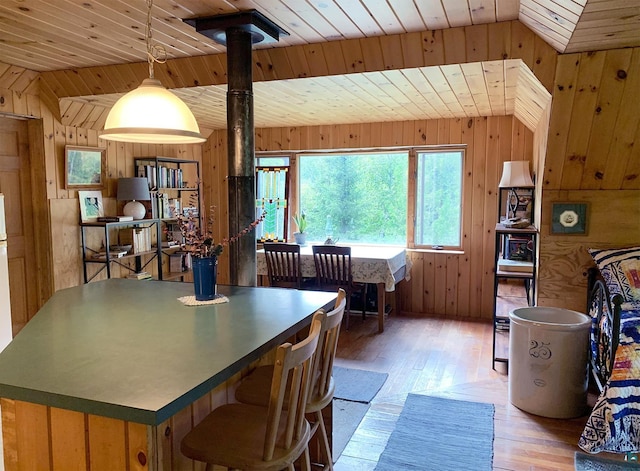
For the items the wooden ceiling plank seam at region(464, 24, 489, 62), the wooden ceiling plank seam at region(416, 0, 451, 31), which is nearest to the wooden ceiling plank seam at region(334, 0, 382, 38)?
the wooden ceiling plank seam at region(416, 0, 451, 31)

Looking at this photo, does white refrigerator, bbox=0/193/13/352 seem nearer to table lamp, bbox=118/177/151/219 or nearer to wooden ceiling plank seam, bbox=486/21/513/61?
table lamp, bbox=118/177/151/219

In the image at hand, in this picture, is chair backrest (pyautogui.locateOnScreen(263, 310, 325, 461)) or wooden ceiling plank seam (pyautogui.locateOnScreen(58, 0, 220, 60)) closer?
chair backrest (pyautogui.locateOnScreen(263, 310, 325, 461))

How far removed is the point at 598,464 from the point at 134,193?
14.1 ft

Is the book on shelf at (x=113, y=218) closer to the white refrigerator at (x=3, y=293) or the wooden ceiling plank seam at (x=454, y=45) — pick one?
the white refrigerator at (x=3, y=293)

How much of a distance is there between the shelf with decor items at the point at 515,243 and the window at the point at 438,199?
0.64m

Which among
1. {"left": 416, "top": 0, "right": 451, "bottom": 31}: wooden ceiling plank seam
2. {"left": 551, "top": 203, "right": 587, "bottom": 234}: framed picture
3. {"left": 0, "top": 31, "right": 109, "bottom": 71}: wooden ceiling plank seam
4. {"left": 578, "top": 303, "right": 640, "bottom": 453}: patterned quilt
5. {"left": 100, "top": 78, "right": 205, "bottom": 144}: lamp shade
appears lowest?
{"left": 578, "top": 303, "right": 640, "bottom": 453}: patterned quilt

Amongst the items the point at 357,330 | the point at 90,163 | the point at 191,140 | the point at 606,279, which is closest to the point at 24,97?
the point at 90,163

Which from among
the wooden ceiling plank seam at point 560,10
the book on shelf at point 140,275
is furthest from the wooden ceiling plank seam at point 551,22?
the book on shelf at point 140,275

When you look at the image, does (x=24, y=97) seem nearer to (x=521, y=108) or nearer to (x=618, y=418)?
(x=521, y=108)

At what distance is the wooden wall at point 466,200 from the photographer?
17.3 feet

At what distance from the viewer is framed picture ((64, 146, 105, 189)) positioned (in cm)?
448

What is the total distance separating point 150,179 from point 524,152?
3.95 meters

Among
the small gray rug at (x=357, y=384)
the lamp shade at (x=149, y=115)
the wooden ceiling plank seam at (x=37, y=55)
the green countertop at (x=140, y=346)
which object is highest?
the wooden ceiling plank seam at (x=37, y=55)

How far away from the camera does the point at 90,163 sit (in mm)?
4730
